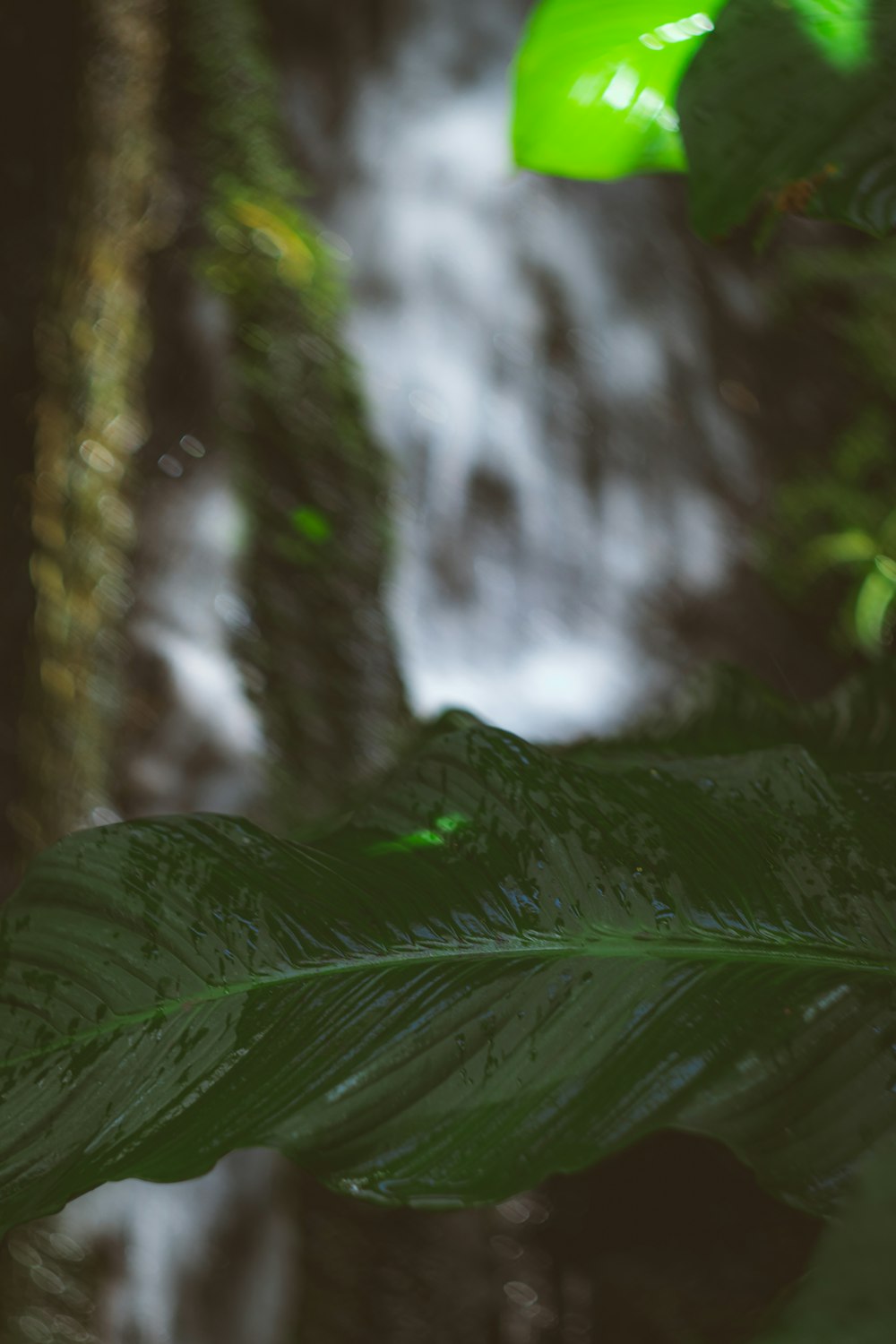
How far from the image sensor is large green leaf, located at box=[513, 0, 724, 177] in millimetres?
735

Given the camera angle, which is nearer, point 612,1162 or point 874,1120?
point 874,1120

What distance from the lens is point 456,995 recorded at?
557mm

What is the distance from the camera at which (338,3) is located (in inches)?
72.2

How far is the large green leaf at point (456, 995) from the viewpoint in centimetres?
51

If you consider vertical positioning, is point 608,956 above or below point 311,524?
above

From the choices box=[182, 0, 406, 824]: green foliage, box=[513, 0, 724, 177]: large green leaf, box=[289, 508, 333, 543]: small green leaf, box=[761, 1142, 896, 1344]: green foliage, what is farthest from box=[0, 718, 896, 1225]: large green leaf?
box=[289, 508, 333, 543]: small green leaf

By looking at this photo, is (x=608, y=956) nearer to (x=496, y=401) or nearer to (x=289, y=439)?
(x=289, y=439)

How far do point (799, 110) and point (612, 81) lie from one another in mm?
190

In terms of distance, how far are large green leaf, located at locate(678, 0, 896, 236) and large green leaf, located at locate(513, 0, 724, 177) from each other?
12 centimetres

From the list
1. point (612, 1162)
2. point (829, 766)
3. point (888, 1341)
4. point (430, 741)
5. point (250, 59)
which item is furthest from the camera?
point (250, 59)

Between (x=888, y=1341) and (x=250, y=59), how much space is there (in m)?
2.06

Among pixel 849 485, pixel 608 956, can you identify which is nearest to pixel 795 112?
pixel 608 956

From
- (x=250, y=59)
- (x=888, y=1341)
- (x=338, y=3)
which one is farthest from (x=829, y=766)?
(x=338, y=3)

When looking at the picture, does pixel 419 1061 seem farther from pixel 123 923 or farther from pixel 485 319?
pixel 485 319
